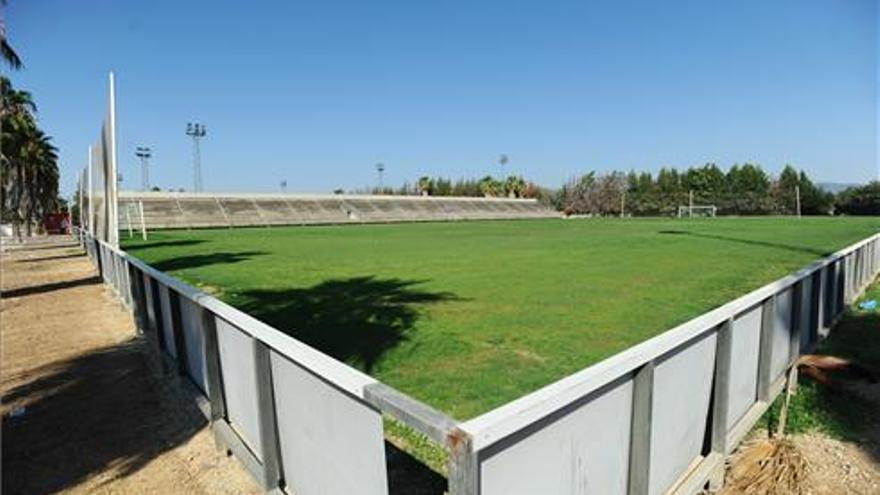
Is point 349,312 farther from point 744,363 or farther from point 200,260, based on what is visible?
point 200,260

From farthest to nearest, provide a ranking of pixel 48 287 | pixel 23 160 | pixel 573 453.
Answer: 1. pixel 23 160
2. pixel 48 287
3. pixel 573 453

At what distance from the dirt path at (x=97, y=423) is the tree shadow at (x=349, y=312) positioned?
179 cm

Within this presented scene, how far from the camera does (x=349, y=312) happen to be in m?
9.08

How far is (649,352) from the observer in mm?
2678

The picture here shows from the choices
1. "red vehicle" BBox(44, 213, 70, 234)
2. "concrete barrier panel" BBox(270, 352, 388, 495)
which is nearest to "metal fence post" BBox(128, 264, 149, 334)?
"concrete barrier panel" BBox(270, 352, 388, 495)

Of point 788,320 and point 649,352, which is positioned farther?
point 788,320

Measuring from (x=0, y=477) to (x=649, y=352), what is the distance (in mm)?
4311

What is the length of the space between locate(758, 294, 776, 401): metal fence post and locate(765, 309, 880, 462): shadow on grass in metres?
0.42

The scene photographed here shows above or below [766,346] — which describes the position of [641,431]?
above

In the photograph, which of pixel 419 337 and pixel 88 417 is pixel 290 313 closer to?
pixel 419 337

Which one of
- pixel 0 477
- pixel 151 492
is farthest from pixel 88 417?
pixel 151 492

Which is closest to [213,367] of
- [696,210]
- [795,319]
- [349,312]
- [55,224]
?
[349,312]

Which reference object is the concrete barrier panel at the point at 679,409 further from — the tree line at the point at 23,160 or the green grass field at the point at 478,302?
the tree line at the point at 23,160

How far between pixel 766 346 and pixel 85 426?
5641 millimetres
